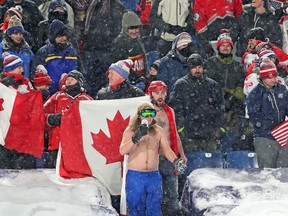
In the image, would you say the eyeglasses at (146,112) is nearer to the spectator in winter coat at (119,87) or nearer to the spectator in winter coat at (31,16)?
the spectator in winter coat at (119,87)

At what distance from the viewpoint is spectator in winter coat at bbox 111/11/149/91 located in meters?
15.9

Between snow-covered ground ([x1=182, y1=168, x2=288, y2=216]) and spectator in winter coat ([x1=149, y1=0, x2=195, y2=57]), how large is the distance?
435 cm

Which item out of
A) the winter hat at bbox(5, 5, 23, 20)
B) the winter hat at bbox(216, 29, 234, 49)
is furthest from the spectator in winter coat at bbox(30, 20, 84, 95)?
the winter hat at bbox(216, 29, 234, 49)

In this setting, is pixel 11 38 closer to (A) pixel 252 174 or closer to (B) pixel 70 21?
(B) pixel 70 21

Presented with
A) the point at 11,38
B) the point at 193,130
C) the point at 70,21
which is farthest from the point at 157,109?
the point at 70,21

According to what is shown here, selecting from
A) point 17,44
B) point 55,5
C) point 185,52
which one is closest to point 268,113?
point 185,52

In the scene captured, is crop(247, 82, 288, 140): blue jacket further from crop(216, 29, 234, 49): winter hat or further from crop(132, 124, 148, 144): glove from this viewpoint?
crop(132, 124, 148, 144): glove

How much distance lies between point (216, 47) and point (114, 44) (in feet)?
5.41

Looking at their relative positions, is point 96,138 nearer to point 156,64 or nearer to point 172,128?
point 172,128

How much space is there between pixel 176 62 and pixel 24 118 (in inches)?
111

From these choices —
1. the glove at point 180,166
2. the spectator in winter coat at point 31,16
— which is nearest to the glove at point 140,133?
the glove at point 180,166

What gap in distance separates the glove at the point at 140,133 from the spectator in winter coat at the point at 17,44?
327 cm

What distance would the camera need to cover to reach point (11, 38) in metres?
15.0

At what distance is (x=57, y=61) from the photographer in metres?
15.1
